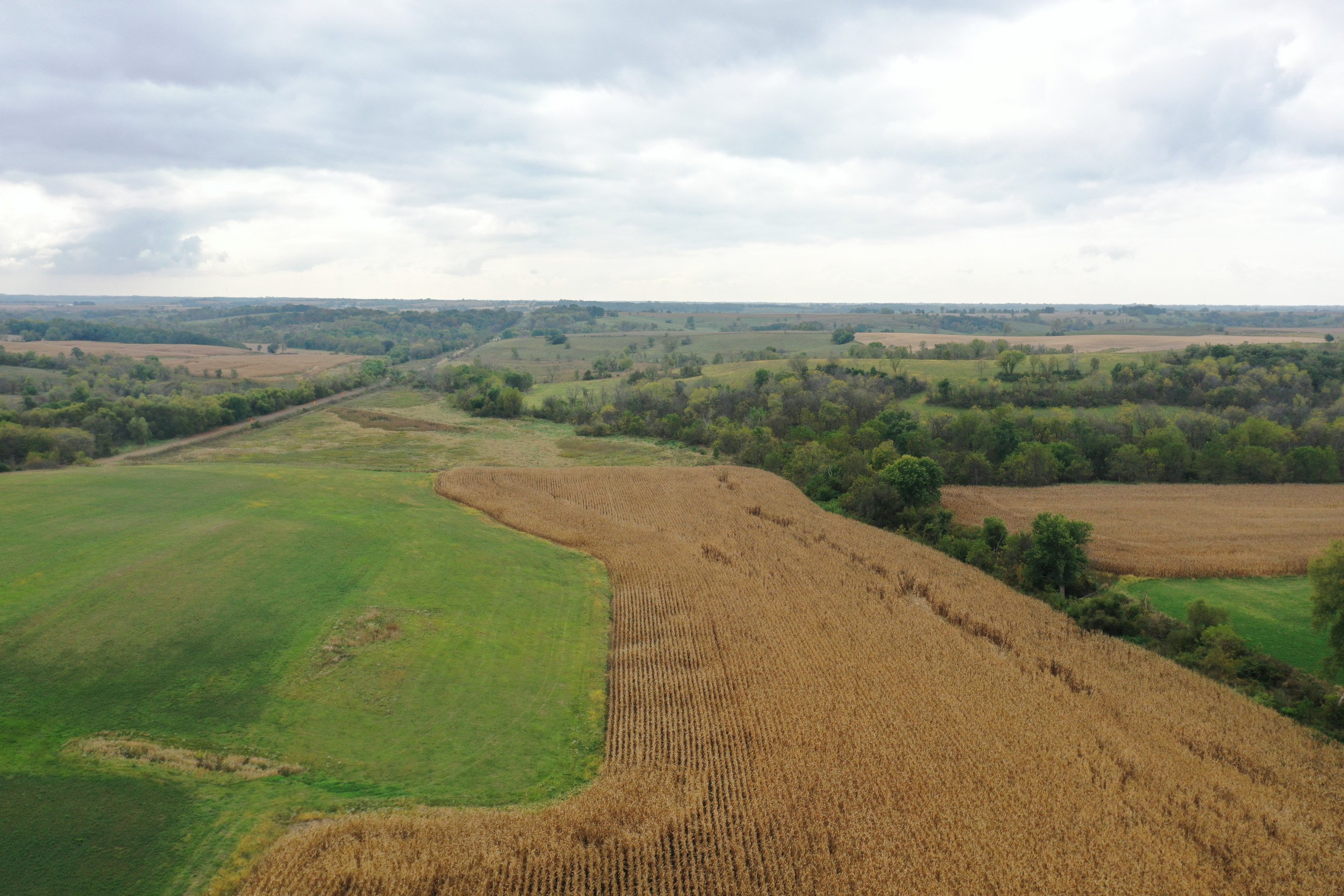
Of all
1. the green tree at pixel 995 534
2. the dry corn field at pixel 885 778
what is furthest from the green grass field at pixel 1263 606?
the green tree at pixel 995 534

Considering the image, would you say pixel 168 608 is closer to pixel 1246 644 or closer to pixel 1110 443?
pixel 1246 644

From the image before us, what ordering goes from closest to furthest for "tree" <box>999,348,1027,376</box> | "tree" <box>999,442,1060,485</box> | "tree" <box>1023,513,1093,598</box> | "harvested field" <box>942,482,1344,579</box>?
"tree" <box>1023,513,1093,598</box>, "harvested field" <box>942,482,1344,579</box>, "tree" <box>999,442,1060,485</box>, "tree" <box>999,348,1027,376</box>

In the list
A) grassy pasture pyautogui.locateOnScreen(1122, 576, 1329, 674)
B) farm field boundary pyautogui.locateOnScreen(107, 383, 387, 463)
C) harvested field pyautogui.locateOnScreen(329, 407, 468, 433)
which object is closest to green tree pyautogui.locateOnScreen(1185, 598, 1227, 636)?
grassy pasture pyautogui.locateOnScreen(1122, 576, 1329, 674)

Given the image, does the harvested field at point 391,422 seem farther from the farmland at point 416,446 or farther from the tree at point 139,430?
the tree at point 139,430

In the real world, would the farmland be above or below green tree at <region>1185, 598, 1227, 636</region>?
above

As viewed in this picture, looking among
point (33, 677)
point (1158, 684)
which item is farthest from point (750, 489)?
point (33, 677)

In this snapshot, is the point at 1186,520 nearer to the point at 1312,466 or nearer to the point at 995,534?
the point at 995,534

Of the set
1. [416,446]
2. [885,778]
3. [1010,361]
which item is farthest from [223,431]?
[1010,361]

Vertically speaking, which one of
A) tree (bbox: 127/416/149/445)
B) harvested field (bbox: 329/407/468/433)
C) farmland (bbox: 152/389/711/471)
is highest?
tree (bbox: 127/416/149/445)

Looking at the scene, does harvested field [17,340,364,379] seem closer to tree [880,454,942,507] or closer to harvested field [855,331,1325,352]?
tree [880,454,942,507]
